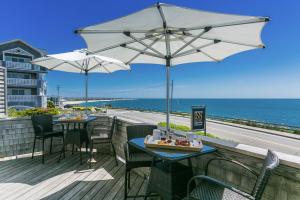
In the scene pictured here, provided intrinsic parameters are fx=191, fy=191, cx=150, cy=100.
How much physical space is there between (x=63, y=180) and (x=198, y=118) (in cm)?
380

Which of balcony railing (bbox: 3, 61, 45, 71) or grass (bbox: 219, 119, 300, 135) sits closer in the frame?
grass (bbox: 219, 119, 300, 135)

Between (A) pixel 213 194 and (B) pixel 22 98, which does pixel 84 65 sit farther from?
(B) pixel 22 98

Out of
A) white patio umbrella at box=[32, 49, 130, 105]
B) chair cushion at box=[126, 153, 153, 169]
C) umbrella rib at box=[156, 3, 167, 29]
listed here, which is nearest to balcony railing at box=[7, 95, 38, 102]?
white patio umbrella at box=[32, 49, 130, 105]

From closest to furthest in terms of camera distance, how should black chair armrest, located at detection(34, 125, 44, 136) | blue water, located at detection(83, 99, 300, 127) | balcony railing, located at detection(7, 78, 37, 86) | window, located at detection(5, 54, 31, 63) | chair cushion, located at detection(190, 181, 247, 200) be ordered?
chair cushion, located at detection(190, 181, 247, 200) → black chair armrest, located at detection(34, 125, 44, 136) → window, located at detection(5, 54, 31, 63) → balcony railing, located at detection(7, 78, 37, 86) → blue water, located at detection(83, 99, 300, 127)

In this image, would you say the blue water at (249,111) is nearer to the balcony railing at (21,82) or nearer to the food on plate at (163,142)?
the food on plate at (163,142)

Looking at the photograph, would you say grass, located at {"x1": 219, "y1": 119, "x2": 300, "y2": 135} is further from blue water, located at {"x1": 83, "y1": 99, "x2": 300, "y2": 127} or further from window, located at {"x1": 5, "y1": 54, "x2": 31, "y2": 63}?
window, located at {"x1": 5, "y1": 54, "x2": 31, "y2": 63}

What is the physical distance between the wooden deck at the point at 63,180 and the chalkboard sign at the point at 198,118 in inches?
96.2

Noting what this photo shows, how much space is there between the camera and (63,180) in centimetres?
325

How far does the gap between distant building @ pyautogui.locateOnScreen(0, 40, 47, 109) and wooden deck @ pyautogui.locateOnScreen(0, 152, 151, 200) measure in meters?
20.2

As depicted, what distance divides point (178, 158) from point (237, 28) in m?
1.46

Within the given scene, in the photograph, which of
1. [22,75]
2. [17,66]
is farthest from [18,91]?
[17,66]

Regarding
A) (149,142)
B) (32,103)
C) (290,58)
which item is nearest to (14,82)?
(32,103)

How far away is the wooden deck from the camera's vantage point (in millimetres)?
2789

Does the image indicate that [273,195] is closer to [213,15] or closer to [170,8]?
[213,15]
